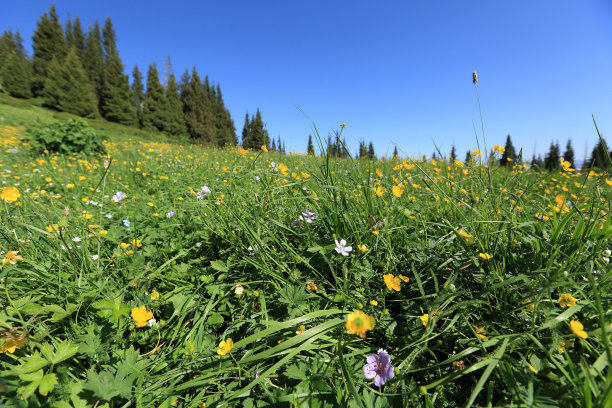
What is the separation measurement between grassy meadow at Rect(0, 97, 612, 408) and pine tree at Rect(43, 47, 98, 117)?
30.8 m

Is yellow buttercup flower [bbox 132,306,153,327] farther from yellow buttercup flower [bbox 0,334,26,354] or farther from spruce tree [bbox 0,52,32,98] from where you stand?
spruce tree [bbox 0,52,32,98]

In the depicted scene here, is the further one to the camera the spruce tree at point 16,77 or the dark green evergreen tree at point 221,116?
the dark green evergreen tree at point 221,116

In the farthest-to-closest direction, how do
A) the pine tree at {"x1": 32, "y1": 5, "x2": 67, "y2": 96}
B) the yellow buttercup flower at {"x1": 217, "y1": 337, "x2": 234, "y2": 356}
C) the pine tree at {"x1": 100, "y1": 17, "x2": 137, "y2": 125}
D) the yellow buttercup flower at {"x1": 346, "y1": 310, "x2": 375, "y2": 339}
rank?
the pine tree at {"x1": 32, "y1": 5, "x2": 67, "y2": 96} → the pine tree at {"x1": 100, "y1": 17, "x2": 137, "y2": 125} → the yellow buttercup flower at {"x1": 217, "y1": 337, "x2": 234, "y2": 356} → the yellow buttercup flower at {"x1": 346, "y1": 310, "x2": 375, "y2": 339}

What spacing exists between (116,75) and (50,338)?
3559 centimetres

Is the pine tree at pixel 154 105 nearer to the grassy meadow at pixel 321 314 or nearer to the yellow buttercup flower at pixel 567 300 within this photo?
the grassy meadow at pixel 321 314

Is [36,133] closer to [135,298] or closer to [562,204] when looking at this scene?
[135,298]

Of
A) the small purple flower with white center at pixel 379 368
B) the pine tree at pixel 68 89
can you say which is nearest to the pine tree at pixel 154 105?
the pine tree at pixel 68 89

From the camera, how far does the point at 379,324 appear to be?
982 millimetres

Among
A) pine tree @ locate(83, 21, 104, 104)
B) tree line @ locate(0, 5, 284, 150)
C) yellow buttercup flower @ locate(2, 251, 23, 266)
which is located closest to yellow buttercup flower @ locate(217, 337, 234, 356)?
yellow buttercup flower @ locate(2, 251, 23, 266)

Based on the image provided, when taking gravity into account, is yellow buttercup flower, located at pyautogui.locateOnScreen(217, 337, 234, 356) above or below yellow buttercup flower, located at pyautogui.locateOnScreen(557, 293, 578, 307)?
below

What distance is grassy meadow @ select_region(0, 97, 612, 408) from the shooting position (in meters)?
0.73

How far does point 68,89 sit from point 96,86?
983cm

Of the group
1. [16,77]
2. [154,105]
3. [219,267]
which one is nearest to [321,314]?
[219,267]

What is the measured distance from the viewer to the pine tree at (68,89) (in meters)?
→ 21.9
